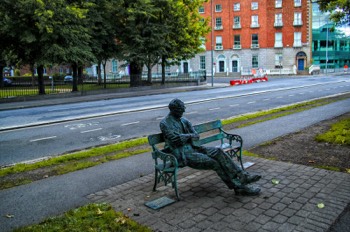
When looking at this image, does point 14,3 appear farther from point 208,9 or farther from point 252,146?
point 208,9

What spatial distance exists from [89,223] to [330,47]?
8190cm

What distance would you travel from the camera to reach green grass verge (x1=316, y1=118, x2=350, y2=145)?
885 centimetres

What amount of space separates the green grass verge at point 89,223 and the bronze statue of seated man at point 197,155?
1471 millimetres

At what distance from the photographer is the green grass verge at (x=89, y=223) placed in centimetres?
449

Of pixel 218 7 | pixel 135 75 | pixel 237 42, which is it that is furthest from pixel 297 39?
pixel 135 75

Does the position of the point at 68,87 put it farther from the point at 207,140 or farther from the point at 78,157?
the point at 207,140

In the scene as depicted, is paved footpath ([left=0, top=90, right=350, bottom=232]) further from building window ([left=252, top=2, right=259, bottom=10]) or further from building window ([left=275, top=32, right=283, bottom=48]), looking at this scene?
building window ([left=252, top=2, right=259, bottom=10])

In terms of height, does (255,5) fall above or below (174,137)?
above

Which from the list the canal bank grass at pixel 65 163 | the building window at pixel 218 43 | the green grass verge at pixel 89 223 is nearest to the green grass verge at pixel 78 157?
the canal bank grass at pixel 65 163

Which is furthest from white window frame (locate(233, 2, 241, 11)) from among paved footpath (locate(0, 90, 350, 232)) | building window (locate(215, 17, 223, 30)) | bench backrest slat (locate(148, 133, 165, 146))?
bench backrest slat (locate(148, 133, 165, 146))

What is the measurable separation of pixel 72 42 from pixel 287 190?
25.3 meters

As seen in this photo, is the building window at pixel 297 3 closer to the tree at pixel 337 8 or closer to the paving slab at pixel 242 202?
the tree at pixel 337 8

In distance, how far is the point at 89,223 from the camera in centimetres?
465

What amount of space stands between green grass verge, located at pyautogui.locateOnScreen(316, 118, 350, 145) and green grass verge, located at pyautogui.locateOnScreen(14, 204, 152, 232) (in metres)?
6.41
